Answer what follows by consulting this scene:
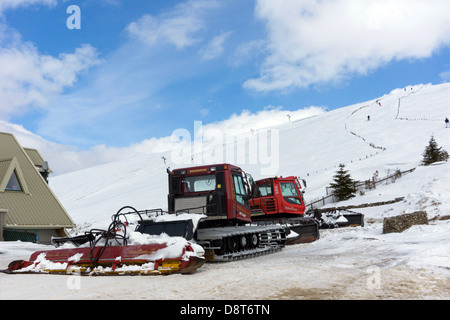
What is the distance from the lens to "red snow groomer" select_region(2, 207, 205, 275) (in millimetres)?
8023

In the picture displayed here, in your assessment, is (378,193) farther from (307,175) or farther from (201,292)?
(201,292)

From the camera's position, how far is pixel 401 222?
1460 centimetres

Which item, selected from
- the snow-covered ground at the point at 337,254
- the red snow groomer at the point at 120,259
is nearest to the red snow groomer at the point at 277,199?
the snow-covered ground at the point at 337,254

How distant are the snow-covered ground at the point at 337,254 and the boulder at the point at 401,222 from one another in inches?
31.5

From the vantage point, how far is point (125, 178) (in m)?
78.4

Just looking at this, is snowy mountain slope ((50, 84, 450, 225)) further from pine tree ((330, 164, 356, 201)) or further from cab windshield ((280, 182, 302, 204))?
cab windshield ((280, 182, 302, 204))

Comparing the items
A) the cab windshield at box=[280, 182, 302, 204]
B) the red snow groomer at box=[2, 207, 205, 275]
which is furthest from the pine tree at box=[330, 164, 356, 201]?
the red snow groomer at box=[2, 207, 205, 275]

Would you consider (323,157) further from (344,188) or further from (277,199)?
(277,199)

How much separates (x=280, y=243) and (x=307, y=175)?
3652 cm

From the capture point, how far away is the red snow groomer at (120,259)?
316 inches

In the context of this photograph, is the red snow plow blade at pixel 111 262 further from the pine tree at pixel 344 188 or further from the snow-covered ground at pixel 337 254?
the pine tree at pixel 344 188

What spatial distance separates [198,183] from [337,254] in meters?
4.76

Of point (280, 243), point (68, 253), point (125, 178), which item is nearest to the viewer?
point (68, 253)
